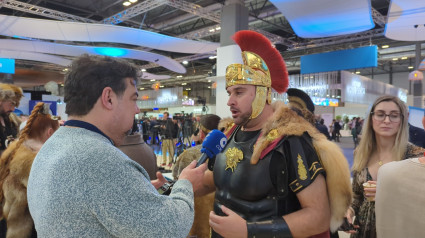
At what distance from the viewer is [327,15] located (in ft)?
20.6

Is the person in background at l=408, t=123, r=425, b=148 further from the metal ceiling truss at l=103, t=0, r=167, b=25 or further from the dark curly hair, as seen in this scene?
the metal ceiling truss at l=103, t=0, r=167, b=25

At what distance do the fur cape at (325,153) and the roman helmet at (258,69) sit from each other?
16cm

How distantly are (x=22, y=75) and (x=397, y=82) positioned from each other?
971 inches

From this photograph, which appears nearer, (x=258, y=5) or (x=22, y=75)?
(x=258, y=5)

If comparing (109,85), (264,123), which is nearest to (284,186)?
(264,123)

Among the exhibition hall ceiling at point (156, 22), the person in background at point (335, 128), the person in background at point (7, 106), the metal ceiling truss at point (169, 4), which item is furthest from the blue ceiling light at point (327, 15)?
the person in background at point (335, 128)

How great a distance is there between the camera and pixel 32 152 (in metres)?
2.08

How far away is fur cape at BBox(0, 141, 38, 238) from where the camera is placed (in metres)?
2.02

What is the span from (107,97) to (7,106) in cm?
308

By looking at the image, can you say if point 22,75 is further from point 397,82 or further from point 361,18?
point 397,82

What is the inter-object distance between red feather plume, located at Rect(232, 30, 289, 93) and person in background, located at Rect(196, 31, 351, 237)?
143 millimetres

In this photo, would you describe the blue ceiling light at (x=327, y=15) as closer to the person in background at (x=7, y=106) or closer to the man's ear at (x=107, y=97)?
the person in background at (x=7, y=106)

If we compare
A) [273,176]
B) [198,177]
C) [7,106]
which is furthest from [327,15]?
[198,177]

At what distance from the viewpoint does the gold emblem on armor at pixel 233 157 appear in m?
1.57
